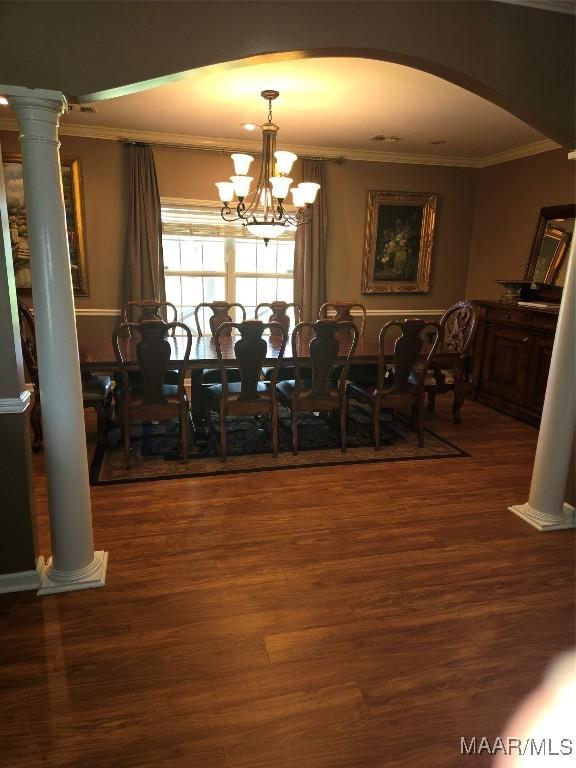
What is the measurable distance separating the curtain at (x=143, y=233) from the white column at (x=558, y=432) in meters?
3.85

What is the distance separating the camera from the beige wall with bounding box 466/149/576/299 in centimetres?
475

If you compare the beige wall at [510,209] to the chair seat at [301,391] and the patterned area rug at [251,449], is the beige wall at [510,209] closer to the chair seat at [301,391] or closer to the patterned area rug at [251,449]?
the patterned area rug at [251,449]

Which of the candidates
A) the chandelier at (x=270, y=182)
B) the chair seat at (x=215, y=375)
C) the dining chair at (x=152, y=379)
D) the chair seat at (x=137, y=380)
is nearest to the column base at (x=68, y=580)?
the dining chair at (x=152, y=379)

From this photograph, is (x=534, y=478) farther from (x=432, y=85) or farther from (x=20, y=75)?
(x=20, y=75)

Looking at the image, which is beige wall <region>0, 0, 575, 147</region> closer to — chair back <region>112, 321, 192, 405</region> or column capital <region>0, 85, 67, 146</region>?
column capital <region>0, 85, 67, 146</region>

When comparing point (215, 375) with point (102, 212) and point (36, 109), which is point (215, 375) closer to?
point (102, 212)

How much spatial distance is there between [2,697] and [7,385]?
1.12 metres

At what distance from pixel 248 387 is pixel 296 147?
3.10m

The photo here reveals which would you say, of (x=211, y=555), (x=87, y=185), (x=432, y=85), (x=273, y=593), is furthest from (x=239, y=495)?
(x=87, y=185)

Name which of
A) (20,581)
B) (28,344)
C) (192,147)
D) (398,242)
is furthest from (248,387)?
(398,242)

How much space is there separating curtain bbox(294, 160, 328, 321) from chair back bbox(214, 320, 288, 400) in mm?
2156

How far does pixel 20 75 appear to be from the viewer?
171 cm

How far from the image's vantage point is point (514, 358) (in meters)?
4.60

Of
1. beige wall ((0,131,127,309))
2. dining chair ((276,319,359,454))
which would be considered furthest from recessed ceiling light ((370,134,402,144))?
beige wall ((0,131,127,309))
